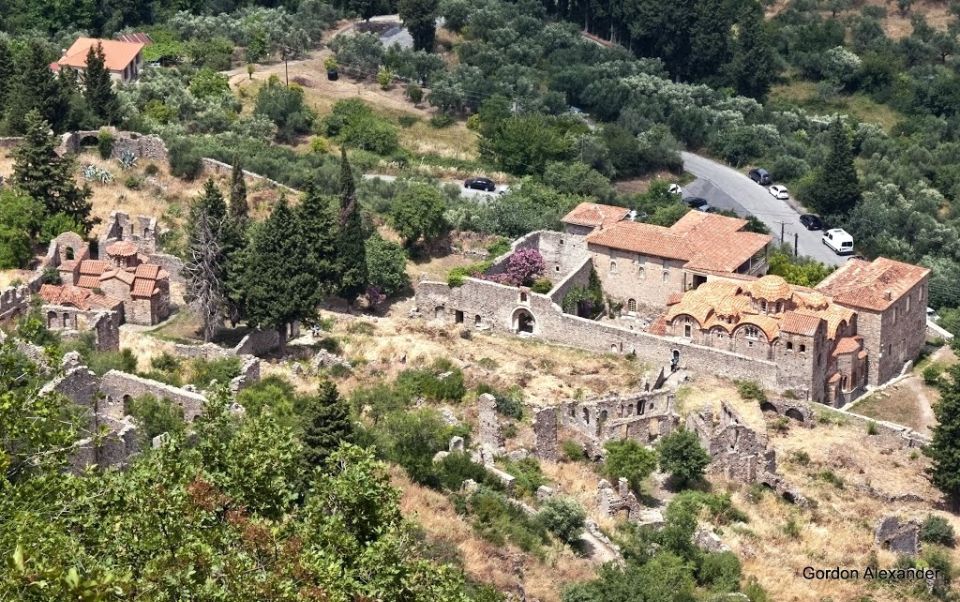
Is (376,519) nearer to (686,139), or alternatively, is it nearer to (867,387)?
(867,387)

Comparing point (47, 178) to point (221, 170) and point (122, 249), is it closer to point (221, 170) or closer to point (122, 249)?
point (122, 249)

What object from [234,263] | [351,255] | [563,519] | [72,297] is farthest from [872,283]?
[72,297]

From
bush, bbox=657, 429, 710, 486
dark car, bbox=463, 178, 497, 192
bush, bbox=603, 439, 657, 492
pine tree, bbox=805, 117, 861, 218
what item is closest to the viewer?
bush, bbox=603, 439, 657, 492

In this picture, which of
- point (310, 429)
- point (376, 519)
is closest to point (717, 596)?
point (310, 429)

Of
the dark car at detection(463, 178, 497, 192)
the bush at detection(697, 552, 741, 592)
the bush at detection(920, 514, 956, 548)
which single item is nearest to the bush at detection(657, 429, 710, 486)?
the bush at detection(697, 552, 741, 592)

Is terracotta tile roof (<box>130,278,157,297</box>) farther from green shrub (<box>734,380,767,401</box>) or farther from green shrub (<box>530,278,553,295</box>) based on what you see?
green shrub (<box>734,380,767,401</box>)

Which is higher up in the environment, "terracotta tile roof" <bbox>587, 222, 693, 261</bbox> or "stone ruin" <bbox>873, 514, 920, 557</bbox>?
"terracotta tile roof" <bbox>587, 222, 693, 261</bbox>

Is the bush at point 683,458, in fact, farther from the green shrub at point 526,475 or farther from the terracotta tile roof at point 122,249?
the terracotta tile roof at point 122,249

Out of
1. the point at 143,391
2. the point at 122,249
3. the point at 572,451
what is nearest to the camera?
the point at 143,391
